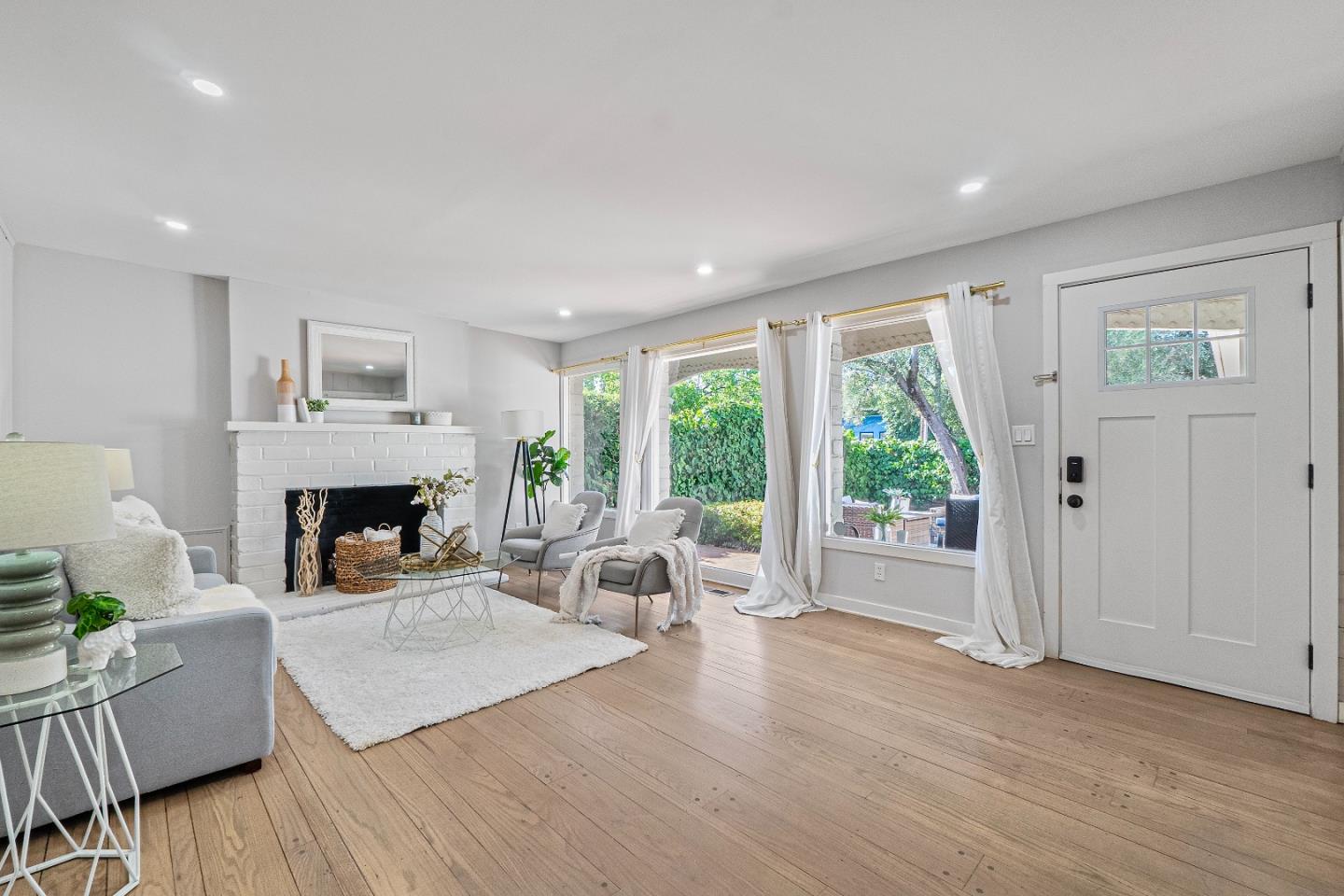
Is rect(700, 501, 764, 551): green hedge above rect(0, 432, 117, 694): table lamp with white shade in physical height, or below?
below

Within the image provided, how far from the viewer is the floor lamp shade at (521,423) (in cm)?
603

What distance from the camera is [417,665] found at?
10.5ft

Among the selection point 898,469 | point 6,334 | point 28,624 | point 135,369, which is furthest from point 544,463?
point 28,624

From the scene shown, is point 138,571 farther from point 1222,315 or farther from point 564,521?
point 1222,315

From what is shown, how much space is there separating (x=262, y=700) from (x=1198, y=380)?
4466 millimetres

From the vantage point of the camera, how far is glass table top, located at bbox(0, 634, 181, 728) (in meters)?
1.45

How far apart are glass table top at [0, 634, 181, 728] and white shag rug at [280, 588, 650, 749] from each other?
85 cm

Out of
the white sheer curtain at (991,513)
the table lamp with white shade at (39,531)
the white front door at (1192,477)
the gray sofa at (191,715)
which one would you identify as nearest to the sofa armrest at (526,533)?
the gray sofa at (191,715)

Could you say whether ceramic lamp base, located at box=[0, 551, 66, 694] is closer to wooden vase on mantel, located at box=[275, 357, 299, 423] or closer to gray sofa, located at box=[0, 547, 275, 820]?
gray sofa, located at box=[0, 547, 275, 820]

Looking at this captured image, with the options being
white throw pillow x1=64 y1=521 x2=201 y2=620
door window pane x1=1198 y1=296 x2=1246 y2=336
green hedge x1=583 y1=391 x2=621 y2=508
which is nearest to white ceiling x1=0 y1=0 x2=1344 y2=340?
door window pane x1=1198 y1=296 x2=1246 y2=336

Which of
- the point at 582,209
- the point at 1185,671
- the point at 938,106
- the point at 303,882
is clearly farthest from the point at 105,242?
the point at 1185,671

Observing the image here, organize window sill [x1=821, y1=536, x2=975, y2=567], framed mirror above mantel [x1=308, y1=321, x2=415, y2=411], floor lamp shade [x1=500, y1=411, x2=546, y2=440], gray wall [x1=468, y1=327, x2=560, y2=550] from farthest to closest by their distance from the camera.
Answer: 1. gray wall [x1=468, y1=327, x2=560, y2=550]
2. floor lamp shade [x1=500, y1=411, x2=546, y2=440]
3. framed mirror above mantel [x1=308, y1=321, x2=415, y2=411]
4. window sill [x1=821, y1=536, x2=975, y2=567]

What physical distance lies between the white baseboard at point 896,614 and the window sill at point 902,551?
1.17 ft

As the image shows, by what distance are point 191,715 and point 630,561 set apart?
7.74 feet
